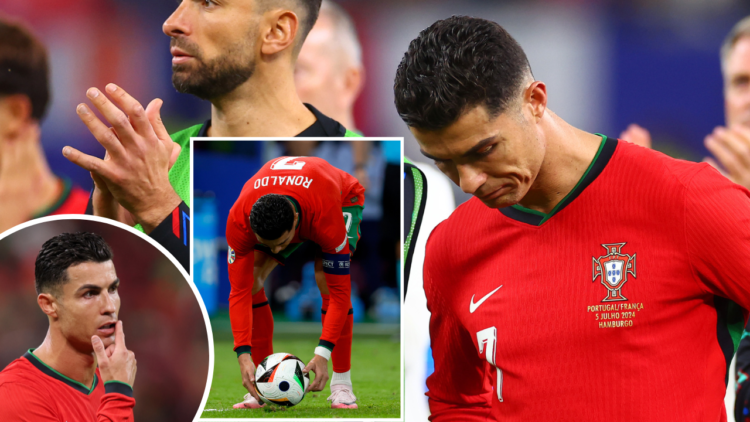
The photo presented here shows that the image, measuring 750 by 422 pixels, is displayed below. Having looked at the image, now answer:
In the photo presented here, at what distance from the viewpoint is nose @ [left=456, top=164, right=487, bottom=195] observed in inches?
49.7

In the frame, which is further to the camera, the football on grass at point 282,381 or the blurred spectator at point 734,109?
the blurred spectator at point 734,109

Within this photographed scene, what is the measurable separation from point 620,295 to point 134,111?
135cm

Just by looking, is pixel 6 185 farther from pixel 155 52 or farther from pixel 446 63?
pixel 446 63

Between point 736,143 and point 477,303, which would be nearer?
point 477,303

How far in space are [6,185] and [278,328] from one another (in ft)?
3.26

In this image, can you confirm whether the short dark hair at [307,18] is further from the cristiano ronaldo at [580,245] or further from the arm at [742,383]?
the arm at [742,383]

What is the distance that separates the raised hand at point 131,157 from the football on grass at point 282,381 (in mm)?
549

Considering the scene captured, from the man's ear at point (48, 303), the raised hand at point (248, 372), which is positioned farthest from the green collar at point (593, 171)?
the man's ear at point (48, 303)

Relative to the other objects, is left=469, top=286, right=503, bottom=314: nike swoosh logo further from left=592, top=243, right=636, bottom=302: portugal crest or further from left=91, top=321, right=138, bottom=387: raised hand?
left=91, top=321, right=138, bottom=387: raised hand

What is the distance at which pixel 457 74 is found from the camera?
1224mm

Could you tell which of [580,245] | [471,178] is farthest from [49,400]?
[580,245]

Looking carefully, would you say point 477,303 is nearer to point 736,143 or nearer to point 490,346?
point 490,346

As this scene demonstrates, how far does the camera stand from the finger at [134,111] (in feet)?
5.55

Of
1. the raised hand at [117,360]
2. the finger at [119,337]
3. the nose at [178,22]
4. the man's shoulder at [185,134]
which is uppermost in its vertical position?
the nose at [178,22]
